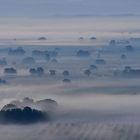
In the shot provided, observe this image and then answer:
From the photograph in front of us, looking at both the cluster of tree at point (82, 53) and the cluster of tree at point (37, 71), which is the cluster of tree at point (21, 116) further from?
the cluster of tree at point (82, 53)

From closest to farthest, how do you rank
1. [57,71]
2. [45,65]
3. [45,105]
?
[45,105]
[57,71]
[45,65]

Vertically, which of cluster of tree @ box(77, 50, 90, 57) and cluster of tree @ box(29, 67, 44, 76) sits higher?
cluster of tree @ box(77, 50, 90, 57)

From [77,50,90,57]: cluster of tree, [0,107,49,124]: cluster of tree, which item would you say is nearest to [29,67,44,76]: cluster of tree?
[77,50,90,57]: cluster of tree

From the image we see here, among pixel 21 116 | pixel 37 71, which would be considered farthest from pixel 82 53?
pixel 21 116

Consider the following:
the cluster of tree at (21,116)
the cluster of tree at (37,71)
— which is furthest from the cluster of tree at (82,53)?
the cluster of tree at (21,116)

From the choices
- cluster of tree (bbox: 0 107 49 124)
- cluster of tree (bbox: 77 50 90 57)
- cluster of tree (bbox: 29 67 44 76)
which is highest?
cluster of tree (bbox: 77 50 90 57)

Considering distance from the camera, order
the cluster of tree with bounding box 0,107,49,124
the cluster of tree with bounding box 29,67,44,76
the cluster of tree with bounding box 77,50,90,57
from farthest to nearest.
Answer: the cluster of tree with bounding box 77,50,90,57, the cluster of tree with bounding box 29,67,44,76, the cluster of tree with bounding box 0,107,49,124

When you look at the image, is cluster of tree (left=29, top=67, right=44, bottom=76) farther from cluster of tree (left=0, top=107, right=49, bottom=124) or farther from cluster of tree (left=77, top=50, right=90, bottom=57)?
cluster of tree (left=0, top=107, right=49, bottom=124)

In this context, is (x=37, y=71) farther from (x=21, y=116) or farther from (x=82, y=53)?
(x=21, y=116)

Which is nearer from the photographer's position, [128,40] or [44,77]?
[44,77]

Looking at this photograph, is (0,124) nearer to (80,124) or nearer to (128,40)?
(80,124)

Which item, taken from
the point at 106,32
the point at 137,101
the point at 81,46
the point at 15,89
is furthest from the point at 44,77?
the point at 106,32
